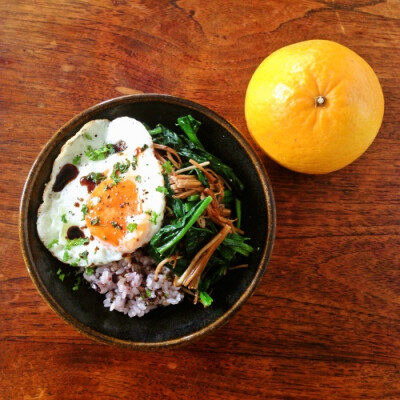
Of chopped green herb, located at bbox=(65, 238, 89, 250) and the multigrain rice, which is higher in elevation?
chopped green herb, located at bbox=(65, 238, 89, 250)

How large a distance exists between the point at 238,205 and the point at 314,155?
0.44 m

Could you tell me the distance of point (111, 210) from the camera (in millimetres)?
1994

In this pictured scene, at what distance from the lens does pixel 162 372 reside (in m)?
2.18

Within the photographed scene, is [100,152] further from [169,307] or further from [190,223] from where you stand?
[169,307]

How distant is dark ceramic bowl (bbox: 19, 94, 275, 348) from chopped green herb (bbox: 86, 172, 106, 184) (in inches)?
7.3

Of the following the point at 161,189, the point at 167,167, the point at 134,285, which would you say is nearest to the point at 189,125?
the point at 167,167

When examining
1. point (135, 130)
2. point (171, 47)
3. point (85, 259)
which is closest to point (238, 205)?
point (135, 130)

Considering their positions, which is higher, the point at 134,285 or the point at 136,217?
the point at 136,217

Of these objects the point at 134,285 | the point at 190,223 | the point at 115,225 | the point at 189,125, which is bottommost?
the point at 134,285

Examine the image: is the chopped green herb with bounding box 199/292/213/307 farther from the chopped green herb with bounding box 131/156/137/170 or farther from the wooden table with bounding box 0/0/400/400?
the chopped green herb with bounding box 131/156/137/170

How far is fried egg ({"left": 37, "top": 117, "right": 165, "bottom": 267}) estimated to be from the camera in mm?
1989

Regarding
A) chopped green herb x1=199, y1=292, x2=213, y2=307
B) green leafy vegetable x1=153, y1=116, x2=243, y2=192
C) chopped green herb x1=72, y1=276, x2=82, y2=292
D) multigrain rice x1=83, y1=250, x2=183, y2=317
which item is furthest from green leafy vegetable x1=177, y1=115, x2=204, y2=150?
chopped green herb x1=72, y1=276, x2=82, y2=292

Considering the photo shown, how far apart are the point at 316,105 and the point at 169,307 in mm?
1146

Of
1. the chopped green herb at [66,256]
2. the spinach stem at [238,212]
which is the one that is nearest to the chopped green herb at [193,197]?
the spinach stem at [238,212]
